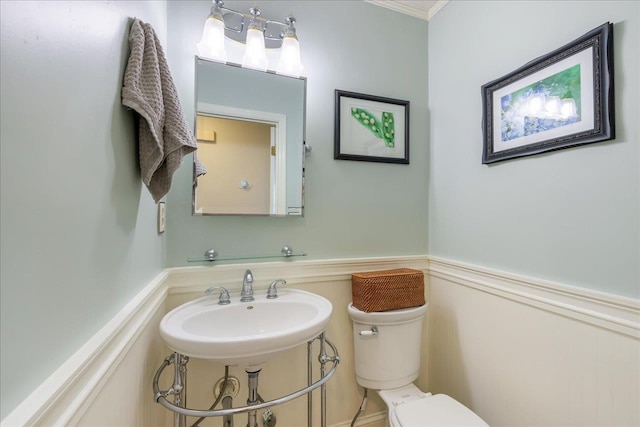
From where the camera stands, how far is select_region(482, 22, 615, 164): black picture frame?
864 millimetres

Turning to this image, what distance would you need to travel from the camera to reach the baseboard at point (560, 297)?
0.82 metres

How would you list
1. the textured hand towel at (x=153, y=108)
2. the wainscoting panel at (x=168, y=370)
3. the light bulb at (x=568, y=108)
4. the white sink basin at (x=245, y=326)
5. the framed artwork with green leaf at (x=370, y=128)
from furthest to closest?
1. the framed artwork with green leaf at (x=370, y=128)
2. the light bulb at (x=568, y=108)
3. the white sink basin at (x=245, y=326)
4. the textured hand towel at (x=153, y=108)
5. the wainscoting panel at (x=168, y=370)

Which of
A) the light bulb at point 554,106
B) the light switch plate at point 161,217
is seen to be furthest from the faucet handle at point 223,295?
the light bulb at point 554,106

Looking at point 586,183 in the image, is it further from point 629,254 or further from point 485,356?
point 485,356

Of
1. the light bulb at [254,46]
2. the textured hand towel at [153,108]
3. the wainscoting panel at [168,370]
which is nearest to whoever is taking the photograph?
the wainscoting panel at [168,370]

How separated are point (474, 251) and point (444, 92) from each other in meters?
0.89

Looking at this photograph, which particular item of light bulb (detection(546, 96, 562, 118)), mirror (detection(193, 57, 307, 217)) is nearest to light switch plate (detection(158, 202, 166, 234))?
mirror (detection(193, 57, 307, 217))

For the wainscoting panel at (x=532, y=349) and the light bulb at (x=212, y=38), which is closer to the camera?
the wainscoting panel at (x=532, y=349)

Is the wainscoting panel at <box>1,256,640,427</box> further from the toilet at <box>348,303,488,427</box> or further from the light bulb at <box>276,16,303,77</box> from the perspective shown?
the light bulb at <box>276,16,303,77</box>

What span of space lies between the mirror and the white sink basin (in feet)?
1.33

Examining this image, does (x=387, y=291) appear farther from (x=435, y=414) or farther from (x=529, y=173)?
(x=529, y=173)

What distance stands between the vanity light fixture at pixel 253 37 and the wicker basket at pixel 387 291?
1086mm


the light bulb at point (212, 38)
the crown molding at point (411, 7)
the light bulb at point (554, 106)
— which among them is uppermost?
the crown molding at point (411, 7)

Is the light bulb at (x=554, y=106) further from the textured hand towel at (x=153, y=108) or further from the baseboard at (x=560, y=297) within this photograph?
the textured hand towel at (x=153, y=108)
